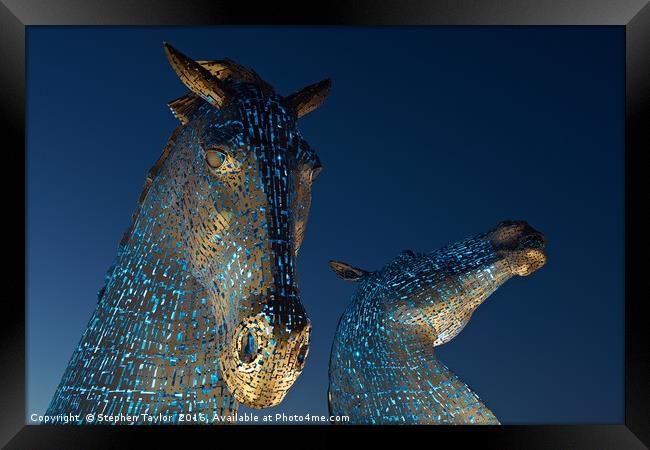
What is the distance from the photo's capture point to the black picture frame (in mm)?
2012

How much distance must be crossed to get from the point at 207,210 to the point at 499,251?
1570mm

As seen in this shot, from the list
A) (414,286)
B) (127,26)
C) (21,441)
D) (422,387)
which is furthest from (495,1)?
(21,441)

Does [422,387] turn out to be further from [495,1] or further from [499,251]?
[495,1]

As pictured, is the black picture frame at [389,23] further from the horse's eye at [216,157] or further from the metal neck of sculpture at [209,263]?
the horse's eye at [216,157]

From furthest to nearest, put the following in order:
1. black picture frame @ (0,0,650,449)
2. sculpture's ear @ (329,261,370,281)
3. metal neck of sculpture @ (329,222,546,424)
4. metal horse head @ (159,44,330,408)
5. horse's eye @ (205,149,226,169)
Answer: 1. sculpture's ear @ (329,261,370,281)
2. metal neck of sculpture @ (329,222,546,424)
3. black picture frame @ (0,0,650,449)
4. horse's eye @ (205,149,226,169)
5. metal horse head @ (159,44,330,408)

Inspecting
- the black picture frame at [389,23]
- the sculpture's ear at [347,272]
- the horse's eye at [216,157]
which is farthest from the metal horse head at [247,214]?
the sculpture's ear at [347,272]

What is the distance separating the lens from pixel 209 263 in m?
1.32

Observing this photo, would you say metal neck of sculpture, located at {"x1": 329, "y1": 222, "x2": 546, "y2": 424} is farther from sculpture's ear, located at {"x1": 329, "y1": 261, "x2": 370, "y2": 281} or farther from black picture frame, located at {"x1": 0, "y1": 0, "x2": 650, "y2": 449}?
black picture frame, located at {"x1": 0, "y1": 0, "x2": 650, "y2": 449}

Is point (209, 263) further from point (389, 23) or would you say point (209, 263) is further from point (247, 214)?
point (389, 23)

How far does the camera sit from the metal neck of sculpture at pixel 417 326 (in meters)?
2.32

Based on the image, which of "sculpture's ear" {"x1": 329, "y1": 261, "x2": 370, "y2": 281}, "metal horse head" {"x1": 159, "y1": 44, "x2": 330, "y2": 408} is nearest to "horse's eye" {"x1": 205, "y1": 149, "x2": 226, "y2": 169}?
"metal horse head" {"x1": 159, "y1": 44, "x2": 330, "y2": 408}

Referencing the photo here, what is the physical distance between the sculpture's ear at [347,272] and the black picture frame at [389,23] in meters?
0.75

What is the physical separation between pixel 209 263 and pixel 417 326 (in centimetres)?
131

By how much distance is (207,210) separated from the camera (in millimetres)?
1321
